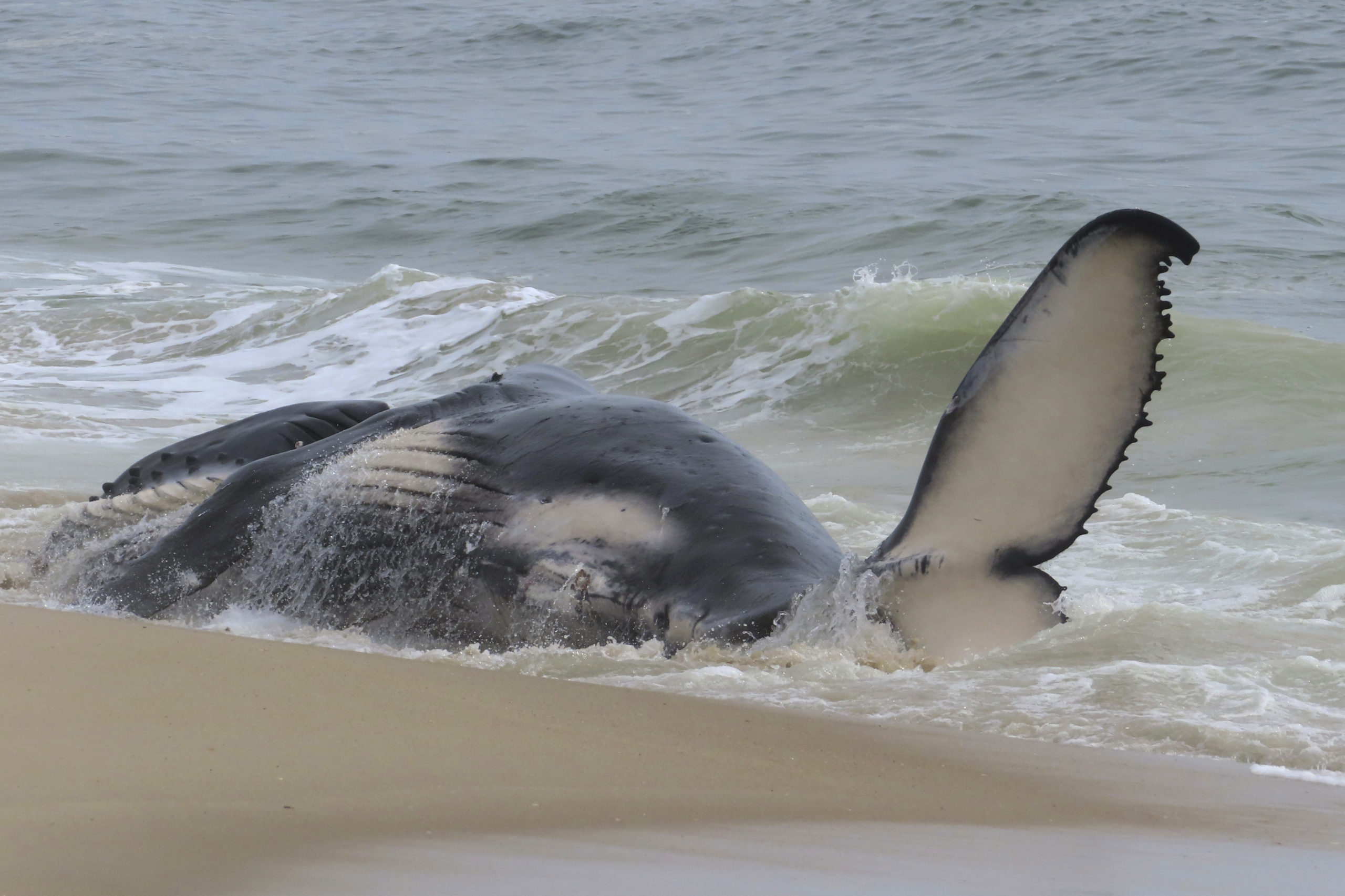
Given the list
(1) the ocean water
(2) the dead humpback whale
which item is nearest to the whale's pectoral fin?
(2) the dead humpback whale

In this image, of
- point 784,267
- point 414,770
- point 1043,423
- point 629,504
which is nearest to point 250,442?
point 629,504

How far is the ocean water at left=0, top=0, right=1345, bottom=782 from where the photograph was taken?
430 centimetres

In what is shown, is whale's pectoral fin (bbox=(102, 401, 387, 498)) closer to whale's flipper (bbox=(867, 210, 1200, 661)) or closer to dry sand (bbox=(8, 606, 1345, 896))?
dry sand (bbox=(8, 606, 1345, 896))

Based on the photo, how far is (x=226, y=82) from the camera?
3456 centimetres

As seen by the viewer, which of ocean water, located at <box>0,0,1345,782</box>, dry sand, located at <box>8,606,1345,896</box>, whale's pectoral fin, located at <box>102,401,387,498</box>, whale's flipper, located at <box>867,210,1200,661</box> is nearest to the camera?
dry sand, located at <box>8,606,1345,896</box>

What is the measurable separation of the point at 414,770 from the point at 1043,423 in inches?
59.0

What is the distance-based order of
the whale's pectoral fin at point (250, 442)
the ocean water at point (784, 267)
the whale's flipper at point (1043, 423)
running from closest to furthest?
the whale's flipper at point (1043, 423), the ocean water at point (784, 267), the whale's pectoral fin at point (250, 442)

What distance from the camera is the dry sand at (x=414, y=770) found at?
2.29 m

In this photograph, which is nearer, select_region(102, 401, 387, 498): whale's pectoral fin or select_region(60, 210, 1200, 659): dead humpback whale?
select_region(60, 210, 1200, 659): dead humpback whale

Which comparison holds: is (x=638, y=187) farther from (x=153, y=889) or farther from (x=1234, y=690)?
(x=153, y=889)

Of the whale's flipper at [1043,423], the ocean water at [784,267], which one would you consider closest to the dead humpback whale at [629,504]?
the whale's flipper at [1043,423]

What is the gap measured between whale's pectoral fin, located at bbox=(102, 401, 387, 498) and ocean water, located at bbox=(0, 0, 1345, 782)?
2.06ft

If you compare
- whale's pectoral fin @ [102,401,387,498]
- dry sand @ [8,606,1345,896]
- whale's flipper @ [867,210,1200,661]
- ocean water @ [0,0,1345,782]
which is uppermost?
whale's flipper @ [867,210,1200,661]

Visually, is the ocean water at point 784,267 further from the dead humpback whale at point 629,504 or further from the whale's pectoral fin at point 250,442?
the whale's pectoral fin at point 250,442
